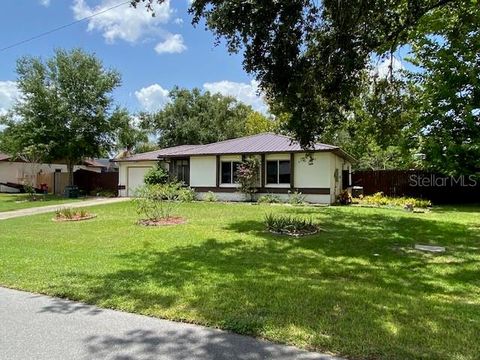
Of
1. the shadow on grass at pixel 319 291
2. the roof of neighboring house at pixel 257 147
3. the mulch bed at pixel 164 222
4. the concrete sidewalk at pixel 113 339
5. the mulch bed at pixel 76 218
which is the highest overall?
the roof of neighboring house at pixel 257 147

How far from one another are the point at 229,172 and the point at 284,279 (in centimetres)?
1649

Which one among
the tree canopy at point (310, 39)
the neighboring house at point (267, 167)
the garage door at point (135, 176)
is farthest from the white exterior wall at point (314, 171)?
the garage door at point (135, 176)

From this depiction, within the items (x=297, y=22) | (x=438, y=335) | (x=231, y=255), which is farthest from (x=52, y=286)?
(x=297, y=22)

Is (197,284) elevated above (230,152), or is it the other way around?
(230,152)

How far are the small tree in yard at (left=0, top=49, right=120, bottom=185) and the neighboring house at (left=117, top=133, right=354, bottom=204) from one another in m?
4.96

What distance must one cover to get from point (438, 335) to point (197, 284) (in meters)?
3.32

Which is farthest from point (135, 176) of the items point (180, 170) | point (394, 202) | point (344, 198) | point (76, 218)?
point (394, 202)

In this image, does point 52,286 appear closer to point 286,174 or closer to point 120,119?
point 286,174

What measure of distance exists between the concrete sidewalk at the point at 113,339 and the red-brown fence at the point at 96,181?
24.1m

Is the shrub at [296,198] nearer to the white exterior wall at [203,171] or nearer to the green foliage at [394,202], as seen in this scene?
the green foliage at [394,202]

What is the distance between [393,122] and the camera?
1184 cm

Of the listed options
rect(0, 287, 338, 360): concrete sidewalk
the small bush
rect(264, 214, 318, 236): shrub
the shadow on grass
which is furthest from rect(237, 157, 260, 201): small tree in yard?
rect(0, 287, 338, 360): concrete sidewalk

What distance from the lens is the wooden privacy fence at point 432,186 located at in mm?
23438

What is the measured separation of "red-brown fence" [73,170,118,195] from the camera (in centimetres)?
2903
